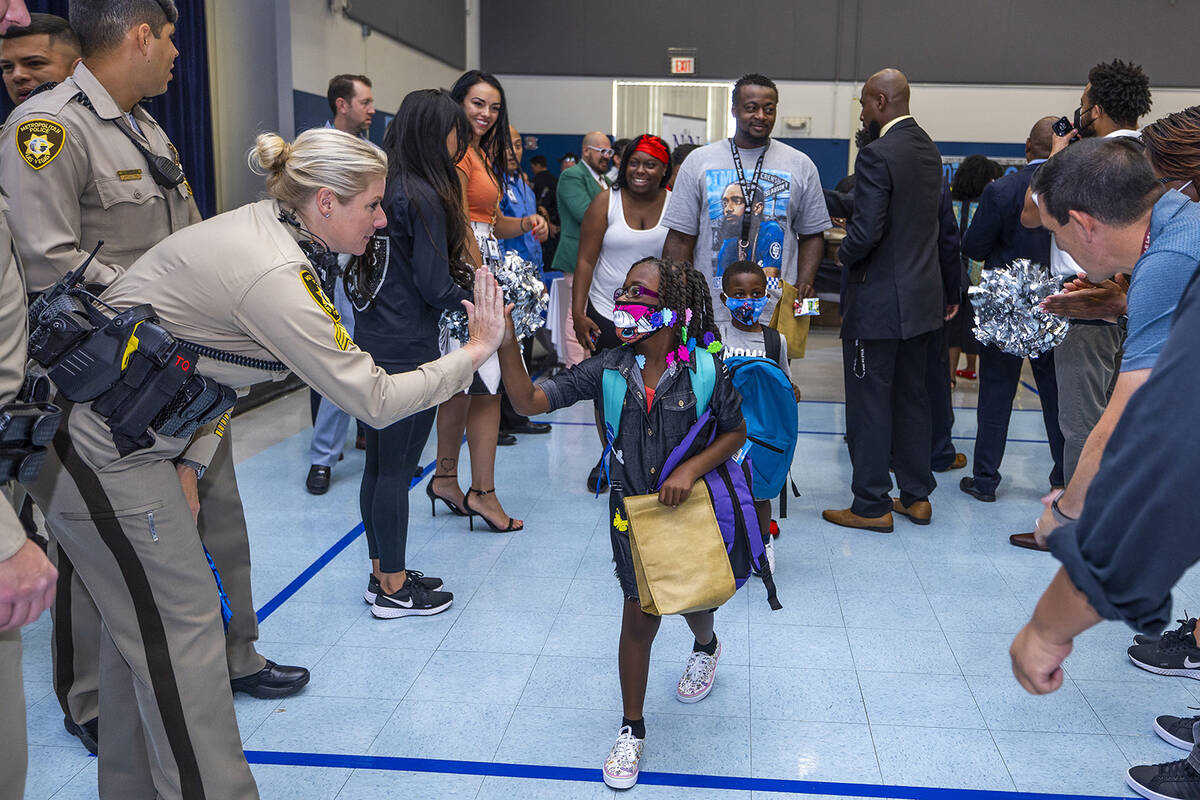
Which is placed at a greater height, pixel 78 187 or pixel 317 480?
pixel 78 187

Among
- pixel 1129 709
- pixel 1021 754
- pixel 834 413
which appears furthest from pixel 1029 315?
pixel 834 413

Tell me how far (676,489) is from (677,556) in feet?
0.53

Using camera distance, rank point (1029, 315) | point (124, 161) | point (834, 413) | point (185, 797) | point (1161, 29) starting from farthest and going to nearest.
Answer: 1. point (1161, 29)
2. point (834, 413)
3. point (1029, 315)
4. point (124, 161)
5. point (185, 797)

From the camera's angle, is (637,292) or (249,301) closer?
(249,301)

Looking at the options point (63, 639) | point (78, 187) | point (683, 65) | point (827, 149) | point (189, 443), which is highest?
point (683, 65)

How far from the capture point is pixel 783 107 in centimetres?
1268

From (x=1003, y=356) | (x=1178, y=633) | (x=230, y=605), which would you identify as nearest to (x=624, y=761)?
(x=230, y=605)

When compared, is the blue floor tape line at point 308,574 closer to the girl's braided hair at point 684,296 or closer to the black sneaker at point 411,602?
the black sneaker at point 411,602

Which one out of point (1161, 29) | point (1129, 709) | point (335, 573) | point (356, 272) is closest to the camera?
point (1129, 709)

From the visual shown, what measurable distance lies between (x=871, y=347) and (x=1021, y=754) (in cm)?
197

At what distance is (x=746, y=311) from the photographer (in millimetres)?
3324

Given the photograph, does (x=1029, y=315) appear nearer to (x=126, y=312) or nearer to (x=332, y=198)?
(x=332, y=198)

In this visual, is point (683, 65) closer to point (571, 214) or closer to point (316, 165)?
point (571, 214)

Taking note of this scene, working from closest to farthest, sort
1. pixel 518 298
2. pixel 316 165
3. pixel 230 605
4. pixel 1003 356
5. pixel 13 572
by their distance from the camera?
pixel 13 572 → pixel 316 165 → pixel 230 605 → pixel 518 298 → pixel 1003 356
